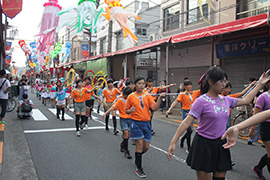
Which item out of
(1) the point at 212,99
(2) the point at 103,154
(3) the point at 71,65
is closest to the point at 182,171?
(2) the point at 103,154

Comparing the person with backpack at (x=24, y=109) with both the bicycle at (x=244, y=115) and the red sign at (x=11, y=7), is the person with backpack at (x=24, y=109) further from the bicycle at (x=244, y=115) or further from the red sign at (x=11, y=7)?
the bicycle at (x=244, y=115)

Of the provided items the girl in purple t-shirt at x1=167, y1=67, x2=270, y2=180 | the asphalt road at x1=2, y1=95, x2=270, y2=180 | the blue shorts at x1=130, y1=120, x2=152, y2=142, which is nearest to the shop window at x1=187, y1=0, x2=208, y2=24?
the asphalt road at x1=2, y1=95, x2=270, y2=180

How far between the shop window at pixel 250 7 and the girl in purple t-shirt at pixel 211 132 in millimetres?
10565

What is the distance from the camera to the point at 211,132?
277 centimetres

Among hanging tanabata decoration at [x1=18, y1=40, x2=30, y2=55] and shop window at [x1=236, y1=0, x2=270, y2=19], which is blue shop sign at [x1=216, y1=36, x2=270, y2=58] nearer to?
shop window at [x1=236, y1=0, x2=270, y2=19]

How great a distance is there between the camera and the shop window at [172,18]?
1783cm

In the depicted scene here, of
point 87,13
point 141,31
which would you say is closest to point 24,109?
point 87,13

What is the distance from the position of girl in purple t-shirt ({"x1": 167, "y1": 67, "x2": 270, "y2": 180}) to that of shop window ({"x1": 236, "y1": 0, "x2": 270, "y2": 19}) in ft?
34.7

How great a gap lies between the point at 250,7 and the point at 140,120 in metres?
10.9

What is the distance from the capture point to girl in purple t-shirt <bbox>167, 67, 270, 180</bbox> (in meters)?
2.70

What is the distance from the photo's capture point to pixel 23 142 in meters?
6.93

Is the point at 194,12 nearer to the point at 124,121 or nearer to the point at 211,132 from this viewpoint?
the point at 124,121

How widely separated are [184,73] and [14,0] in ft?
34.8

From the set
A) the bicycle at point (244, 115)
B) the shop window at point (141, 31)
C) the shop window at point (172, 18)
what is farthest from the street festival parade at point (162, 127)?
the shop window at point (141, 31)
